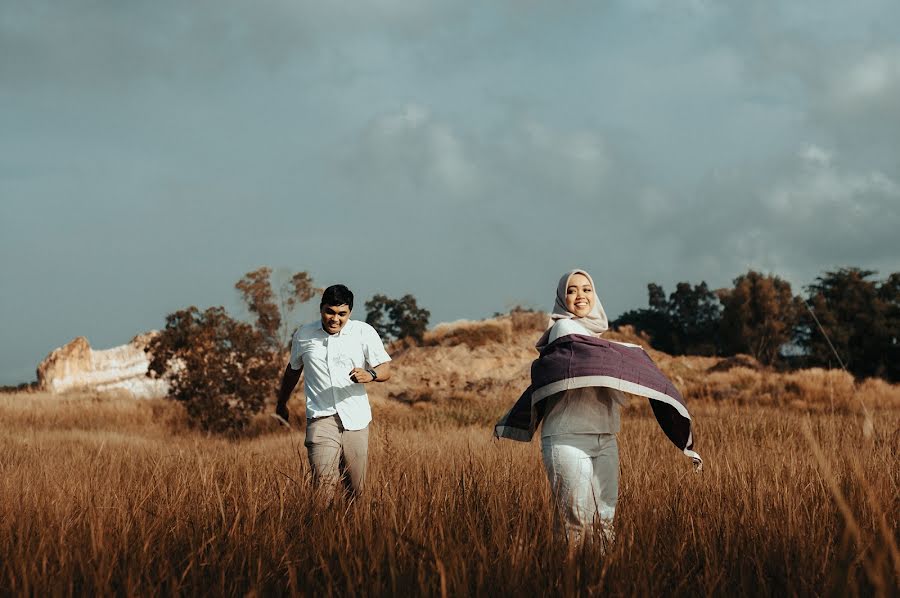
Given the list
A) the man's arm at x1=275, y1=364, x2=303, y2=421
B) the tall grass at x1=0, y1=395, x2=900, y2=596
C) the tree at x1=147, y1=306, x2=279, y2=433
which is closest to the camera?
the tall grass at x1=0, y1=395, x2=900, y2=596

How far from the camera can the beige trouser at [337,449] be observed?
18.6 feet

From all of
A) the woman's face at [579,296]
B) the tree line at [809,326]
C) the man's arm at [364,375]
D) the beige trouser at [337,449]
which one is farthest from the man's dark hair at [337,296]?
the tree line at [809,326]

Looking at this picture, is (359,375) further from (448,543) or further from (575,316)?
(448,543)

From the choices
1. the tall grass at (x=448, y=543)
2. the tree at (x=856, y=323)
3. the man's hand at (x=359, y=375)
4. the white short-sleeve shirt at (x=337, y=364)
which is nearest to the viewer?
the tall grass at (x=448, y=543)

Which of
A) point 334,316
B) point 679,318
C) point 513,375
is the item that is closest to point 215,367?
point 513,375

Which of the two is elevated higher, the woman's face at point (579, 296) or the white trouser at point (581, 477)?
the woman's face at point (579, 296)

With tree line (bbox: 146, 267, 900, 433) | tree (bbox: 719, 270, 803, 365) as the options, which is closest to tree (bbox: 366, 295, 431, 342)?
tree line (bbox: 146, 267, 900, 433)

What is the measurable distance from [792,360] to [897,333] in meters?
4.69

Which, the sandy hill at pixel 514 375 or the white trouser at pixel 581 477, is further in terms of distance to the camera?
the sandy hill at pixel 514 375

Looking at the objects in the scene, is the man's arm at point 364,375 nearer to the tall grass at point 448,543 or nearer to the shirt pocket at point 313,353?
the shirt pocket at point 313,353

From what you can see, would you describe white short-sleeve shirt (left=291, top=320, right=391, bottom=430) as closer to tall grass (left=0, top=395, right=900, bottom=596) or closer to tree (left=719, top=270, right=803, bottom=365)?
tall grass (left=0, top=395, right=900, bottom=596)

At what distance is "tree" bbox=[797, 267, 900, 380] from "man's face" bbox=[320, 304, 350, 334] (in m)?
32.1

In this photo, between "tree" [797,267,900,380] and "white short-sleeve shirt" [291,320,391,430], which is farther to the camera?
"tree" [797,267,900,380]

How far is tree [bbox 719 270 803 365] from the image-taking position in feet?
123
